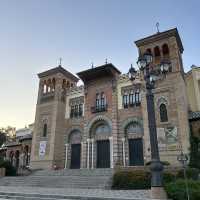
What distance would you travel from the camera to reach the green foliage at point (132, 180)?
14.4 metres

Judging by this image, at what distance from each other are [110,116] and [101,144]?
10.5ft

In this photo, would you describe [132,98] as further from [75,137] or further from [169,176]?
[169,176]

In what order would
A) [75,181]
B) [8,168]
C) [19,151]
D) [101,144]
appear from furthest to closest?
[19,151] < [101,144] < [8,168] < [75,181]

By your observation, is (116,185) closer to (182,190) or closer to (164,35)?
(182,190)

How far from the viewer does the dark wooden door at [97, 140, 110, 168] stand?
2316cm

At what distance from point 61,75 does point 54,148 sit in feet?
31.4

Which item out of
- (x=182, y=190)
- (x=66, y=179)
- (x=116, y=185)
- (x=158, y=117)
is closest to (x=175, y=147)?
(x=158, y=117)

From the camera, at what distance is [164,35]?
23.2 meters

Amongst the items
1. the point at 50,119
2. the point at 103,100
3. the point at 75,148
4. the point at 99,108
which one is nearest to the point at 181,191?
the point at 99,108

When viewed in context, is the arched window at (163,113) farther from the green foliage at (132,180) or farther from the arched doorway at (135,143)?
the green foliage at (132,180)

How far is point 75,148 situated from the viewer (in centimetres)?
2577

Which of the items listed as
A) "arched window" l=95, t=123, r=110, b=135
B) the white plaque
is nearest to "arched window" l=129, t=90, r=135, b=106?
"arched window" l=95, t=123, r=110, b=135

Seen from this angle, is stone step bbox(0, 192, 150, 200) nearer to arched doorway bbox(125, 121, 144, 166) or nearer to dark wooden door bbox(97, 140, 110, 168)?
arched doorway bbox(125, 121, 144, 166)

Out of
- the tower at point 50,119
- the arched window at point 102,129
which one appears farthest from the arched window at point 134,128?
the tower at point 50,119
